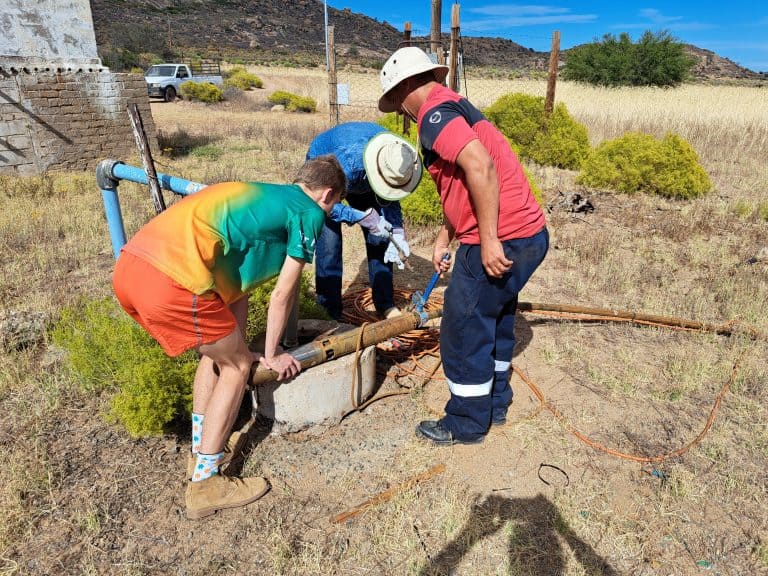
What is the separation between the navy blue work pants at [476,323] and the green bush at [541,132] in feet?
25.5

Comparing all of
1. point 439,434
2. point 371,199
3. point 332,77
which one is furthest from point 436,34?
point 439,434

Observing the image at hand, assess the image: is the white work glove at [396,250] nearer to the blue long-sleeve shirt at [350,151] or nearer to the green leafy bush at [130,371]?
the blue long-sleeve shirt at [350,151]

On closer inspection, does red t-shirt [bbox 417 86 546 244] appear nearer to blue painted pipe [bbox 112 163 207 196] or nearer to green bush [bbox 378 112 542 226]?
blue painted pipe [bbox 112 163 207 196]

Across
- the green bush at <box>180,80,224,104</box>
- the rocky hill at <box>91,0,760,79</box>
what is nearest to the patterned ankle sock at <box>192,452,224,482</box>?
the green bush at <box>180,80,224,104</box>

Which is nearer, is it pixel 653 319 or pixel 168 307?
pixel 168 307

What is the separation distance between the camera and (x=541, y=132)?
979cm

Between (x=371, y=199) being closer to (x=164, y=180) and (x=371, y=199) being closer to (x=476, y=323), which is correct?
(x=164, y=180)

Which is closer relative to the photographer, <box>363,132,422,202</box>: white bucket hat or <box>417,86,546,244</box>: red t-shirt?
<box>417,86,546,244</box>: red t-shirt

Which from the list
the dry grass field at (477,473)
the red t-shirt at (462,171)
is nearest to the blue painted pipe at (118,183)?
the dry grass field at (477,473)

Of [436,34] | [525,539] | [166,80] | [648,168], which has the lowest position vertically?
[525,539]

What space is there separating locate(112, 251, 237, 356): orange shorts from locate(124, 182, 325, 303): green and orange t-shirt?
4cm

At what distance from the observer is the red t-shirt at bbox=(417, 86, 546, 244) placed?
2.11m

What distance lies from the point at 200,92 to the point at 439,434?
79.1ft

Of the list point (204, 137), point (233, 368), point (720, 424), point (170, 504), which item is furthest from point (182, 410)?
point (204, 137)
